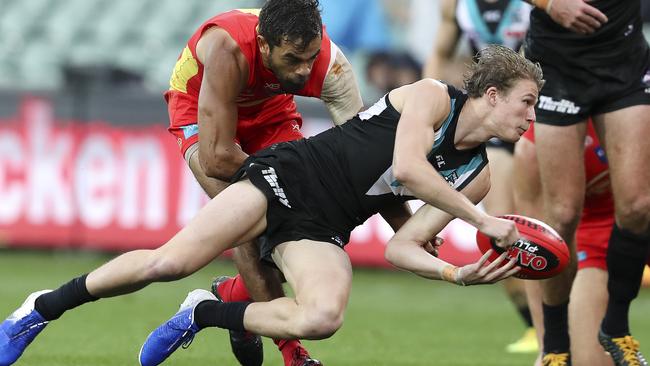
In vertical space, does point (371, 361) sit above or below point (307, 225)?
below

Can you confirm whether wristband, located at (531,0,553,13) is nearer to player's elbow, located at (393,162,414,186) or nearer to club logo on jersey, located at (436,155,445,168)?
club logo on jersey, located at (436,155,445,168)

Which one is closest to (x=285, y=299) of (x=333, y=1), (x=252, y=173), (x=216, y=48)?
(x=252, y=173)

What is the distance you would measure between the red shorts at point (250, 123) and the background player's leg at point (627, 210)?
1770 millimetres

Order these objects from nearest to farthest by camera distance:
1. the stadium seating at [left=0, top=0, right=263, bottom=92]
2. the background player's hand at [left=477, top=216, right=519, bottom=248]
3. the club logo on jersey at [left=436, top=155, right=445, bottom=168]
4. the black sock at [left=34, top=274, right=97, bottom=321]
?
1. the background player's hand at [left=477, top=216, right=519, bottom=248]
2. the club logo on jersey at [left=436, top=155, right=445, bottom=168]
3. the black sock at [left=34, top=274, right=97, bottom=321]
4. the stadium seating at [left=0, top=0, right=263, bottom=92]

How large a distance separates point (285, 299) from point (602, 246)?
2.44 meters

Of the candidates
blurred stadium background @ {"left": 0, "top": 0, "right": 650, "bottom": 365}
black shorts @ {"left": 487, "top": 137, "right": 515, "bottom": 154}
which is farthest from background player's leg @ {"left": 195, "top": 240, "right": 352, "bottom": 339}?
black shorts @ {"left": 487, "top": 137, "right": 515, "bottom": 154}

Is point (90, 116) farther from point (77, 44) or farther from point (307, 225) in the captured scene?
point (307, 225)

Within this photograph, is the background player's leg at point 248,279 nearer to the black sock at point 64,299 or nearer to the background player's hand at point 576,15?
the black sock at point 64,299

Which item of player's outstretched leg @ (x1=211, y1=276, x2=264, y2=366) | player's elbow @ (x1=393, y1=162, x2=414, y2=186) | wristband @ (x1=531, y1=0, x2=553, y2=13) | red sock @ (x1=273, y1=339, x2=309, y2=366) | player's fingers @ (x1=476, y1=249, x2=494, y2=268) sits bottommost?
player's outstretched leg @ (x1=211, y1=276, x2=264, y2=366)

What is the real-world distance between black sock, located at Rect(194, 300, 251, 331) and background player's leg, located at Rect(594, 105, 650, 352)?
2.01 m

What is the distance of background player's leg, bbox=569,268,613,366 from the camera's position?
23.5ft

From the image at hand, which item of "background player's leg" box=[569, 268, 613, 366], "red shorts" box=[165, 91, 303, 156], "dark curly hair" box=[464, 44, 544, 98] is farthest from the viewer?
"background player's leg" box=[569, 268, 613, 366]

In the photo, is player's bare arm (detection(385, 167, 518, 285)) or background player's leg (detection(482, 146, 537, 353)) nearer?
player's bare arm (detection(385, 167, 518, 285))

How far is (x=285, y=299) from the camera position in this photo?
605cm
